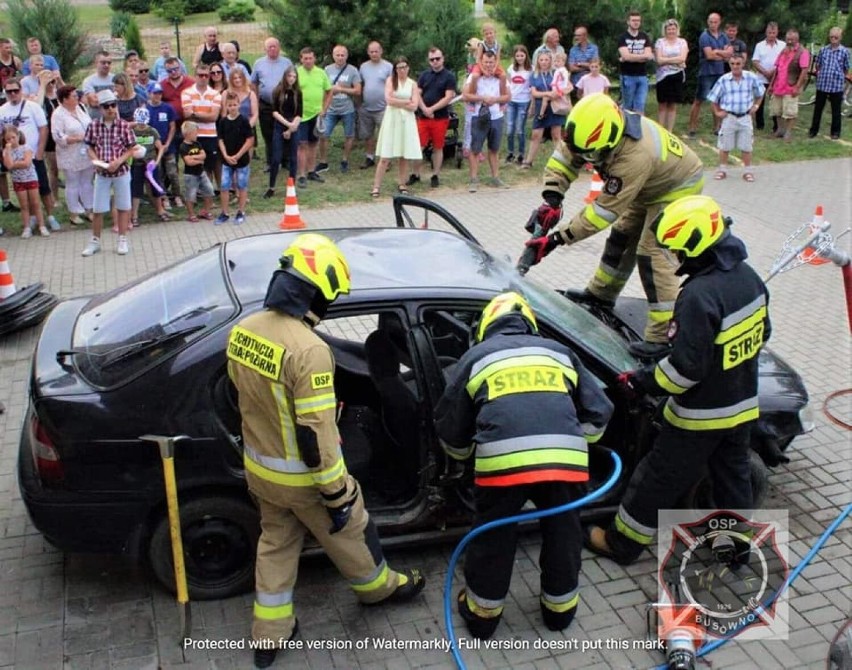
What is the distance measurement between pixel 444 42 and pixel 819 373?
10703 millimetres

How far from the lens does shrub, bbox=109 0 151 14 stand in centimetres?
3011

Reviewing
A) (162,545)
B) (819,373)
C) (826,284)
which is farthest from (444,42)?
(162,545)

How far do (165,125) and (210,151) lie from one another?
0.61 m

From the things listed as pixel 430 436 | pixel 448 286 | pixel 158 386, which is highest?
pixel 448 286

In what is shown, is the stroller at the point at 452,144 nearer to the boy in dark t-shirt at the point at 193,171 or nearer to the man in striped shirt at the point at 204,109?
the man in striped shirt at the point at 204,109

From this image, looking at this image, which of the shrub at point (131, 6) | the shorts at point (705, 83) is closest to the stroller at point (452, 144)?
the shorts at point (705, 83)

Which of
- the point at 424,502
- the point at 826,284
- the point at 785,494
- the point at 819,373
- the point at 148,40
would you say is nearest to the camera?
the point at 424,502

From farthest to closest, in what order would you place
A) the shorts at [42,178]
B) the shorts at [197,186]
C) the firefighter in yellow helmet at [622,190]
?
the shorts at [197,186] → the shorts at [42,178] → the firefighter in yellow helmet at [622,190]

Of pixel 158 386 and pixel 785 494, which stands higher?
pixel 158 386

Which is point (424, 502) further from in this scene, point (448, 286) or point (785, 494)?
point (785, 494)

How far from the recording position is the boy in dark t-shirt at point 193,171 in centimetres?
1066

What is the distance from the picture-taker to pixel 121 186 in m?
9.74

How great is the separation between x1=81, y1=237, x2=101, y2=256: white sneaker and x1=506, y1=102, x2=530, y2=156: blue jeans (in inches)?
256

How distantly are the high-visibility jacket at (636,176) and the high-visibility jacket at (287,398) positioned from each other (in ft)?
8.92
